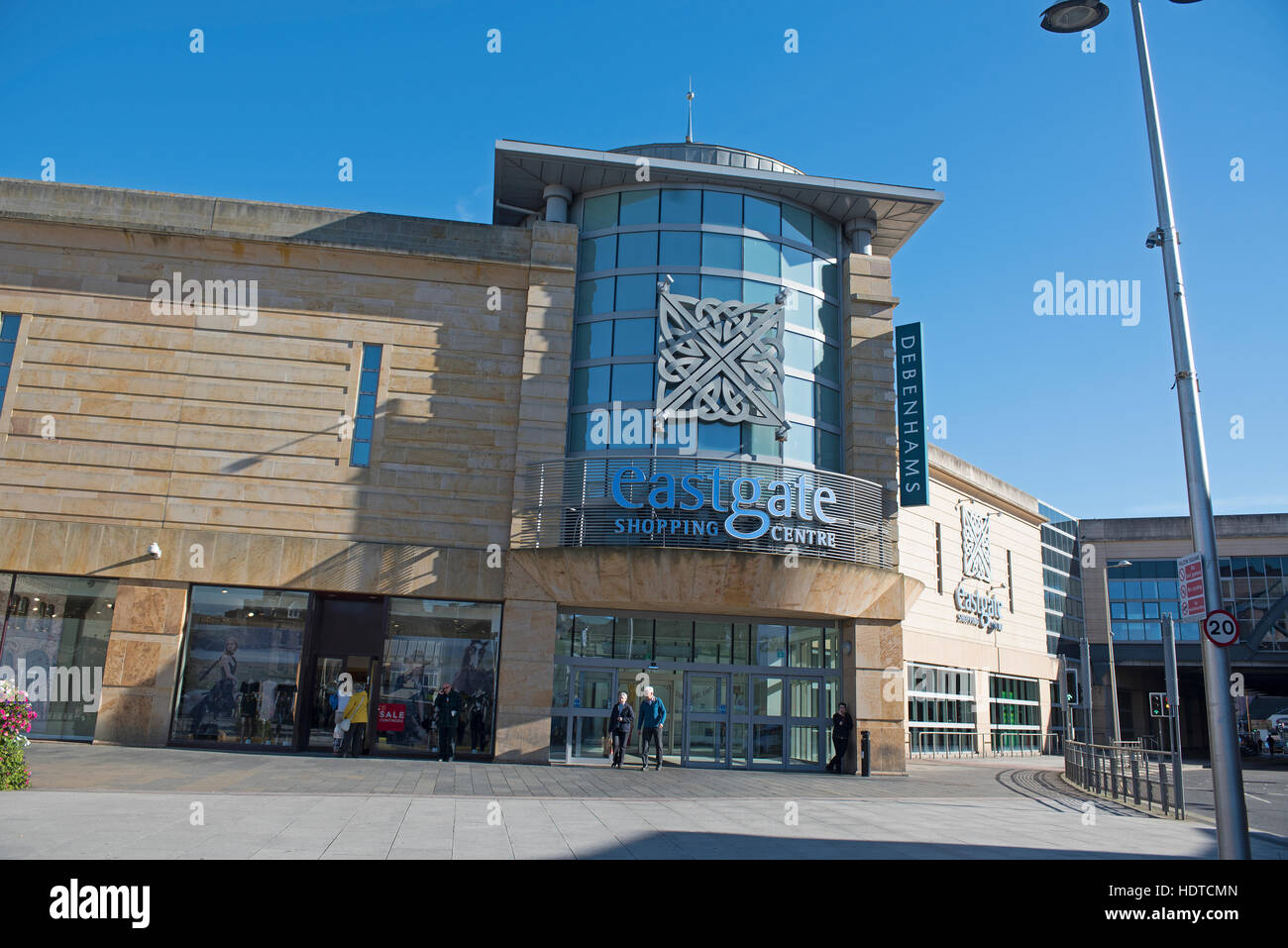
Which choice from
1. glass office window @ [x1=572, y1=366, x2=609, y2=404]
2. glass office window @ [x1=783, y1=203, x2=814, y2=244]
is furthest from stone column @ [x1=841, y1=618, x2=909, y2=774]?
glass office window @ [x1=783, y1=203, x2=814, y2=244]

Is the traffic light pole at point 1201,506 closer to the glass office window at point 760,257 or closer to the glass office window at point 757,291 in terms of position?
the glass office window at point 757,291

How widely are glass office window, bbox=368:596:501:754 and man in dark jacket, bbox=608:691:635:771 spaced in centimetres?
284

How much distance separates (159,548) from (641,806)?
1354 cm

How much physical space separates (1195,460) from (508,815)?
908cm

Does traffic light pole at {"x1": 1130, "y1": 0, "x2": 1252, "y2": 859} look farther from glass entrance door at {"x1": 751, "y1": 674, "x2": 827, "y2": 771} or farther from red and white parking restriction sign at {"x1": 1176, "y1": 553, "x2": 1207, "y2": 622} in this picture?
glass entrance door at {"x1": 751, "y1": 674, "x2": 827, "y2": 771}

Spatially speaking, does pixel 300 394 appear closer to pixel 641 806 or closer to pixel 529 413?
pixel 529 413

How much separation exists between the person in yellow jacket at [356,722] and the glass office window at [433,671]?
0.58 metres

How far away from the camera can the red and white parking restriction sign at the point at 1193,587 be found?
9.96m

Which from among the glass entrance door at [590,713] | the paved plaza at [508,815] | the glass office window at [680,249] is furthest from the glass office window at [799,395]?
the paved plaza at [508,815]

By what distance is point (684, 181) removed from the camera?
24297mm

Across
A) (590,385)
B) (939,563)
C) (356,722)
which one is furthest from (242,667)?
(939,563)

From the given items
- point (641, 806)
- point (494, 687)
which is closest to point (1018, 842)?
point (641, 806)

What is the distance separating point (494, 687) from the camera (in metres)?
A: 21.4

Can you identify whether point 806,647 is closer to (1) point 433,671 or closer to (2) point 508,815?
(1) point 433,671
